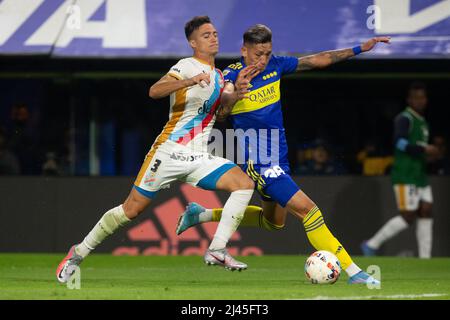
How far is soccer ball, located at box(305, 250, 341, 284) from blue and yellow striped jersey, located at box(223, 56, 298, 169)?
1.16 metres

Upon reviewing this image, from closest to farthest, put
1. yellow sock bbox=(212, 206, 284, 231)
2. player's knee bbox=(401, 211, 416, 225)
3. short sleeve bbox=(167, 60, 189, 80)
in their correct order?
short sleeve bbox=(167, 60, 189, 80) < yellow sock bbox=(212, 206, 284, 231) < player's knee bbox=(401, 211, 416, 225)

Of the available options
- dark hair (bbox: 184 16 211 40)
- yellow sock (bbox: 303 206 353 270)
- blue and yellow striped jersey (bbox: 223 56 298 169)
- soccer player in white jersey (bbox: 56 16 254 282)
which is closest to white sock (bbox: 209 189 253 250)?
soccer player in white jersey (bbox: 56 16 254 282)

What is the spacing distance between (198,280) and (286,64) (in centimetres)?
216

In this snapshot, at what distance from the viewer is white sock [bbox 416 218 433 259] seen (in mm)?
15852

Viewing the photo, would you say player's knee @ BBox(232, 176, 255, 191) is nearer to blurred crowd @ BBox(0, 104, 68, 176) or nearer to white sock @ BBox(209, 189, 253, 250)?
white sock @ BBox(209, 189, 253, 250)

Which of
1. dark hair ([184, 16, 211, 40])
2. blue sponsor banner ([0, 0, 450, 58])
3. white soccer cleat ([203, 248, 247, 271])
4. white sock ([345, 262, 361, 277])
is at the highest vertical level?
blue sponsor banner ([0, 0, 450, 58])

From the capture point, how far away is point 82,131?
55.8 ft

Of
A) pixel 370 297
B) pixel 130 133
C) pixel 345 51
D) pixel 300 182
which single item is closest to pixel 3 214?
pixel 130 133

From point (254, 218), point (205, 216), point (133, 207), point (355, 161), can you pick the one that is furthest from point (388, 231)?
point (133, 207)

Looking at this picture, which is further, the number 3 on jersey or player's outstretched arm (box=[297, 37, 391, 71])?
player's outstretched arm (box=[297, 37, 391, 71])

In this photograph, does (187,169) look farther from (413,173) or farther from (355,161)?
(355,161)

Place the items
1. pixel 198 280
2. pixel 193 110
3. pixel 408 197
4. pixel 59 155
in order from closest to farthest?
1. pixel 193 110
2. pixel 198 280
3. pixel 408 197
4. pixel 59 155

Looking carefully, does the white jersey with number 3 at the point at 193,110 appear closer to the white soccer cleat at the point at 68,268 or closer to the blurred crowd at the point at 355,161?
the white soccer cleat at the point at 68,268

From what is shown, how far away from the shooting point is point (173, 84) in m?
10.1
